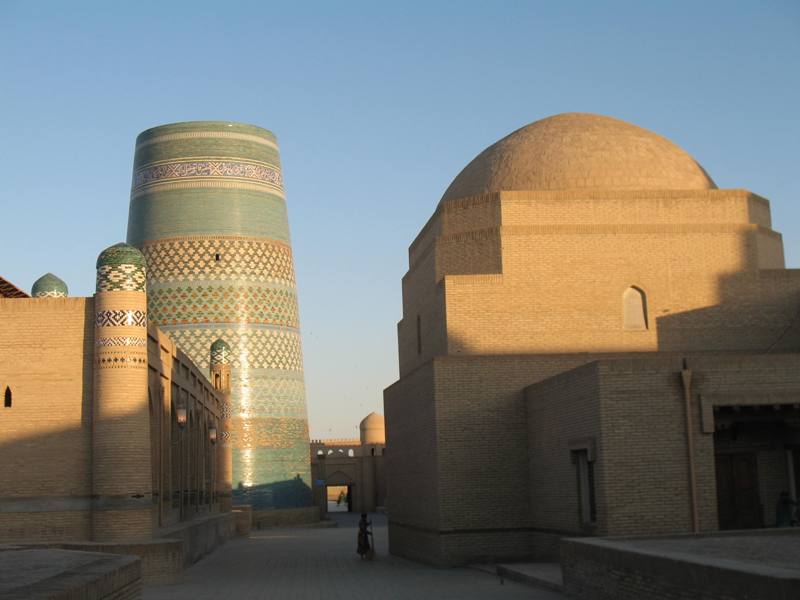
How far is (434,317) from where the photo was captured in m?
20.2

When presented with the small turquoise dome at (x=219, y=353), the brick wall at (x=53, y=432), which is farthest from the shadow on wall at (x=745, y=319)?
the small turquoise dome at (x=219, y=353)

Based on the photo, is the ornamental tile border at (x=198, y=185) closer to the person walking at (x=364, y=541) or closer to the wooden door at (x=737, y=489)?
the person walking at (x=364, y=541)

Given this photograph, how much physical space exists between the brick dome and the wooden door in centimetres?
559

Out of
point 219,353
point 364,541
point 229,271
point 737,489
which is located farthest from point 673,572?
point 229,271

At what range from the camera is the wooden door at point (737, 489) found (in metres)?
16.1

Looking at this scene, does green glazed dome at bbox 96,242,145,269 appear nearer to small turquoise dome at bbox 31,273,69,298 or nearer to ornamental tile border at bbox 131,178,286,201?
small turquoise dome at bbox 31,273,69,298

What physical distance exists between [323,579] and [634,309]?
7.19 meters

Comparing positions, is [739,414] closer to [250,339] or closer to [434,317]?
[434,317]

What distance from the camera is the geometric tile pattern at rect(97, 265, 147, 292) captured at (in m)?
16.0

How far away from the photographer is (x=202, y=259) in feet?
104

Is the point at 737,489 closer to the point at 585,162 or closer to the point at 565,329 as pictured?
the point at 565,329

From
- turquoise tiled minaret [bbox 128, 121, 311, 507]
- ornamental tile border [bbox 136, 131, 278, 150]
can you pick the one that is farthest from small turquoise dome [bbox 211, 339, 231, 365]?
ornamental tile border [bbox 136, 131, 278, 150]

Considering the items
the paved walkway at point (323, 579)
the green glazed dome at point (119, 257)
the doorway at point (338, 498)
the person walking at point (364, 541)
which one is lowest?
the doorway at point (338, 498)

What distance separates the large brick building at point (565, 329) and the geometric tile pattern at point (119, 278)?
4838 millimetres
